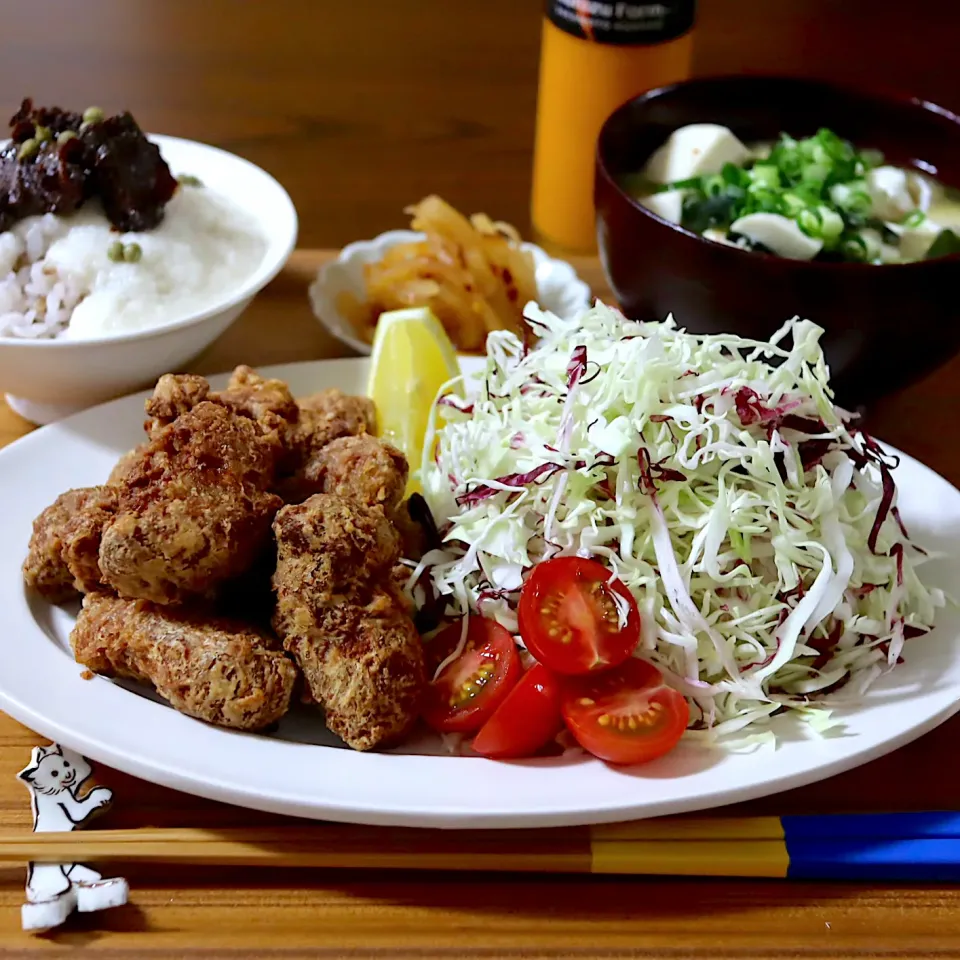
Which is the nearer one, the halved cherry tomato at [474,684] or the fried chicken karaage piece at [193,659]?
the fried chicken karaage piece at [193,659]

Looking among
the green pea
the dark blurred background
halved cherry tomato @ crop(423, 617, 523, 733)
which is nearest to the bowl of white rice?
the green pea

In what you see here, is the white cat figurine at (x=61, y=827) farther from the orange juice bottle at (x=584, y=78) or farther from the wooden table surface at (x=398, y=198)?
the orange juice bottle at (x=584, y=78)

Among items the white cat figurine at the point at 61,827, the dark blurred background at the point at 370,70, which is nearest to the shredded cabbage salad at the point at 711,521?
the white cat figurine at the point at 61,827

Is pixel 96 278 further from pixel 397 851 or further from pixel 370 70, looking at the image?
pixel 370 70

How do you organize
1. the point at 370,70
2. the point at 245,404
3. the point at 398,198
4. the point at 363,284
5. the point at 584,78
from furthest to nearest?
the point at 370,70, the point at 398,198, the point at 584,78, the point at 363,284, the point at 245,404

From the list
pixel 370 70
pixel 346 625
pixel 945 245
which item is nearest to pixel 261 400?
pixel 346 625

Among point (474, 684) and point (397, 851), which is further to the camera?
point (474, 684)

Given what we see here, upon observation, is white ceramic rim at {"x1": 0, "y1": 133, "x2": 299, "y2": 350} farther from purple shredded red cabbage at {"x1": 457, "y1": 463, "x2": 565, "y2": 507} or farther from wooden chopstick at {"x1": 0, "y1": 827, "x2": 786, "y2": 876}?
wooden chopstick at {"x1": 0, "y1": 827, "x2": 786, "y2": 876}
